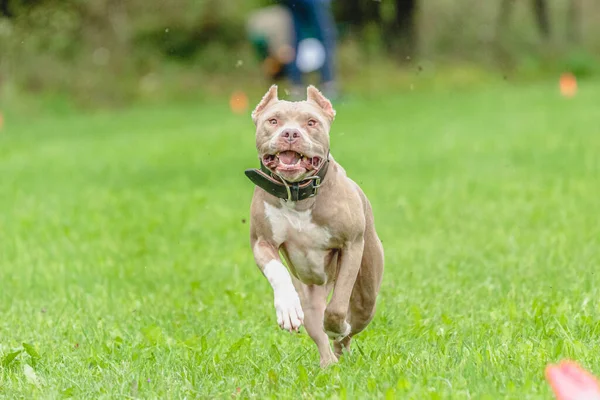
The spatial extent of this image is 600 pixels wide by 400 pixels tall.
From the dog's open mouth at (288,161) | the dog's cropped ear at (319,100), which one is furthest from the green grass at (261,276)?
the dog's cropped ear at (319,100)

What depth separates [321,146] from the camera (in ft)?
13.9

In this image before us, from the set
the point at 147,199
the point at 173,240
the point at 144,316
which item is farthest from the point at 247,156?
the point at 144,316

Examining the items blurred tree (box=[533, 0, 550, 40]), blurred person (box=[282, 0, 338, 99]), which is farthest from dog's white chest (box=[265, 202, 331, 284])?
blurred tree (box=[533, 0, 550, 40])

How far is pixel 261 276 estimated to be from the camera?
7352 millimetres

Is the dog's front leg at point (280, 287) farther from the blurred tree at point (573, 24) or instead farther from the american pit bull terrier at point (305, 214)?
→ the blurred tree at point (573, 24)

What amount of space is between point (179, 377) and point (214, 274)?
307 cm

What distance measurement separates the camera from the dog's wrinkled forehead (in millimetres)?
4273

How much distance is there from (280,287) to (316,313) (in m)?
0.58

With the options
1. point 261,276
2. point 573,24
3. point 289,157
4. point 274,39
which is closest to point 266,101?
point 289,157

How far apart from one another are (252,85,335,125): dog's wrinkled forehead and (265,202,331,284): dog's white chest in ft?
1.20

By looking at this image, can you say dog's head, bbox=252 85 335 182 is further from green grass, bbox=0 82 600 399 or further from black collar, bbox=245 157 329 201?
green grass, bbox=0 82 600 399

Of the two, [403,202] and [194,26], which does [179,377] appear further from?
[194,26]

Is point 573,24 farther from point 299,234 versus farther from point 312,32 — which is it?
point 299,234

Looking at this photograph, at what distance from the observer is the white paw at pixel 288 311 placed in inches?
159
